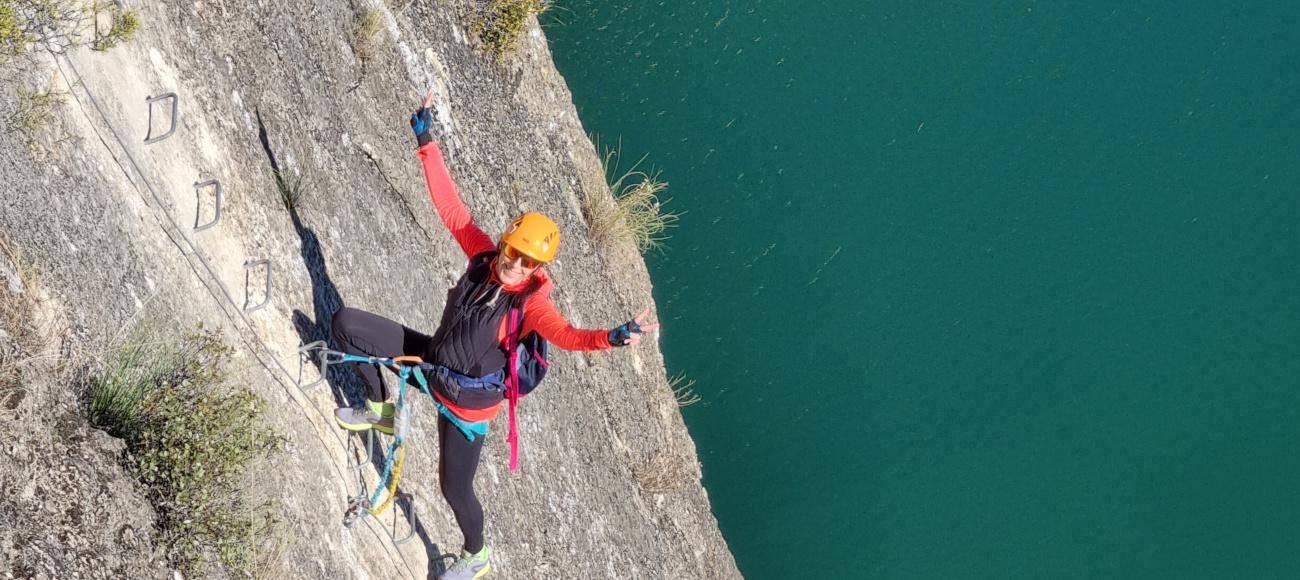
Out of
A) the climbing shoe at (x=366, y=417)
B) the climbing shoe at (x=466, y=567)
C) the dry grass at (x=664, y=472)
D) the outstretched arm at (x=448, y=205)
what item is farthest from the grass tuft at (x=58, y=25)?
the dry grass at (x=664, y=472)

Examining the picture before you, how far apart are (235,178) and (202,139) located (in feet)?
0.55

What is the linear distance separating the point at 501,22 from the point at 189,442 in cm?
404

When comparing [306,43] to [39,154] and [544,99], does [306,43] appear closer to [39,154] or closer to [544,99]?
[39,154]

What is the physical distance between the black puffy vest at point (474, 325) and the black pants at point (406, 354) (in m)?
0.18

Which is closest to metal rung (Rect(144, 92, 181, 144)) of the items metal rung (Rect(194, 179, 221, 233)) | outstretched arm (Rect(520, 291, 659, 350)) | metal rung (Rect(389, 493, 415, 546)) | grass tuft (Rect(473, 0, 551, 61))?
metal rung (Rect(194, 179, 221, 233))

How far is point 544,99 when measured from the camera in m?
7.36

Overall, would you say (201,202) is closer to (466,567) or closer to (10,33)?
(10,33)

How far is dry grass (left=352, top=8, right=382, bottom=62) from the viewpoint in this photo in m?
5.36

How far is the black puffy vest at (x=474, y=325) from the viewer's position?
362cm

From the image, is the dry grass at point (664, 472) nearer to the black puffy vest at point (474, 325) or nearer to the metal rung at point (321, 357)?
the metal rung at point (321, 357)

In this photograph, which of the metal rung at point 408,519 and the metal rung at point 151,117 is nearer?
the metal rung at point 151,117

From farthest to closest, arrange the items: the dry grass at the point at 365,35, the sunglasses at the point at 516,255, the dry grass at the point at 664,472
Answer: the dry grass at the point at 664,472
the dry grass at the point at 365,35
the sunglasses at the point at 516,255

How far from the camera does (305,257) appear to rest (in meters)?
4.30

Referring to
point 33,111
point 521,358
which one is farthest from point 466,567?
point 33,111
